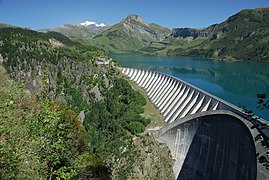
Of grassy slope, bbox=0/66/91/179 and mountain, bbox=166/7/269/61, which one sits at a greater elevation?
mountain, bbox=166/7/269/61

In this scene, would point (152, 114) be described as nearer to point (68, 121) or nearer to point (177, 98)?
point (177, 98)

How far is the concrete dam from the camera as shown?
13.1m

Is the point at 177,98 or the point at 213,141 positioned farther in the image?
the point at 177,98

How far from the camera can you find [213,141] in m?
18.0

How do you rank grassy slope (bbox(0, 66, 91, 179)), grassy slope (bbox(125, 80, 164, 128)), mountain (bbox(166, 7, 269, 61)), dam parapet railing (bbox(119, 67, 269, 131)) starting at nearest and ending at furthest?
grassy slope (bbox(0, 66, 91, 179)), dam parapet railing (bbox(119, 67, 269, 131)), grassy slope (bbox(125, 80, 164, 128)), mountain (bbox(166, 7, 269, 61))

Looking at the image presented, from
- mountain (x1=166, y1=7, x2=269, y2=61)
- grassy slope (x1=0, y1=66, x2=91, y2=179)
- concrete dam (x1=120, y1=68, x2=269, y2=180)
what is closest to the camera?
grassy slope (x1=0, y1=66, x2=91, y2=179)

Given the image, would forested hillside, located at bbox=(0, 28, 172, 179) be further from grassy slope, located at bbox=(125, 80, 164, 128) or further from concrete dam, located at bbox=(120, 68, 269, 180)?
concrete dam, located at bbox=(120, 68, 269, 180)

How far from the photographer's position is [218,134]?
57.3ft

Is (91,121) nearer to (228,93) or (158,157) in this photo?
(158,157)

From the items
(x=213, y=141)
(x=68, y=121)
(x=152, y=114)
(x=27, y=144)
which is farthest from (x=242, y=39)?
(x=27, y=144)

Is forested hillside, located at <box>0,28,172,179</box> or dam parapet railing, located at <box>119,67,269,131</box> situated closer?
forested hillside, located at <box>0,28,172,179</box>

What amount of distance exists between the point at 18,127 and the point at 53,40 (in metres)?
80.1

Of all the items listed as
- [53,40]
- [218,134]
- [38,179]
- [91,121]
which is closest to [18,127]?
[38,179]

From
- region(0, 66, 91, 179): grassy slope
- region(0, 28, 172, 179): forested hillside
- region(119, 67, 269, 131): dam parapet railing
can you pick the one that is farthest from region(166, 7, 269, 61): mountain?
region(0, 66, 91, 179): grassy slope
